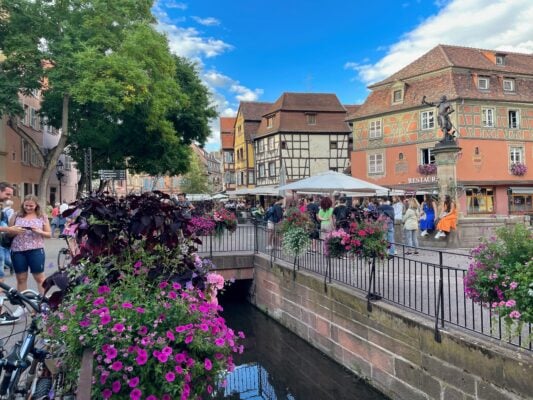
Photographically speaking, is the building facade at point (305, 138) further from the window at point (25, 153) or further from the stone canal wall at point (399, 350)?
the stone canal wall at point (399, 350)

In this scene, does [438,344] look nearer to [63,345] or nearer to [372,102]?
[63,345]

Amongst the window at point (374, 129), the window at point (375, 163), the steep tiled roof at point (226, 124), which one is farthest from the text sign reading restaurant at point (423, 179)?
the steep tiled roof at point (226, 124)

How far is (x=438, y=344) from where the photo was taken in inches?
213

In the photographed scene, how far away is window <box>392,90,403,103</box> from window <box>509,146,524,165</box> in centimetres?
907

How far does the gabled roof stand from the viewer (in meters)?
32.8

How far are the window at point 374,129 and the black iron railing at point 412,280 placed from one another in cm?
2454

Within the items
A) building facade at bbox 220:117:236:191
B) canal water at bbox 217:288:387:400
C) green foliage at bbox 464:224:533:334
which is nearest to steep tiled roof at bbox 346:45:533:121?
building facade at bbox 220:117:236:191

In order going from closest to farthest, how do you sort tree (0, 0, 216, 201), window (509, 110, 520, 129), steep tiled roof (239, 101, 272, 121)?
tree (0, 0, 216, 201) < window (509, 110, 520, 129) < steep tiled roof (239, 101, 272, 121)

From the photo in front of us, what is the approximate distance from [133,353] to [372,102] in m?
37.7

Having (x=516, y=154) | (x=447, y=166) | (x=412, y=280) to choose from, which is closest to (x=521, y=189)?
(x=516, y=154)

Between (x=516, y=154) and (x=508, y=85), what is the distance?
531cm

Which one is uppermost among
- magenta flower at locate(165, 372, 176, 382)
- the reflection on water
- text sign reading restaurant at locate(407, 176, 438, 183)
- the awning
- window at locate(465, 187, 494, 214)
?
text sign reading restaurant at locate(407, 176, 438, 183)

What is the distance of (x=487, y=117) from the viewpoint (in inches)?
1272

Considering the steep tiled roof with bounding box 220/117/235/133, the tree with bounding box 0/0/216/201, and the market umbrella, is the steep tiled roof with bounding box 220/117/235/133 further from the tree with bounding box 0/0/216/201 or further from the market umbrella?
the market umbrella
